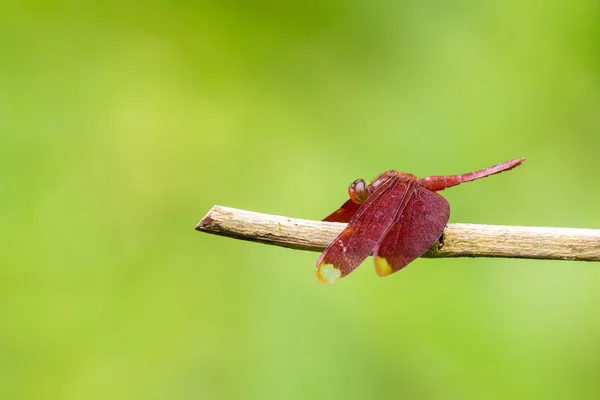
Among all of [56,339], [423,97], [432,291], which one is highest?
[423,97]

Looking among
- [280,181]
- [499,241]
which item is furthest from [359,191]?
[280,181]

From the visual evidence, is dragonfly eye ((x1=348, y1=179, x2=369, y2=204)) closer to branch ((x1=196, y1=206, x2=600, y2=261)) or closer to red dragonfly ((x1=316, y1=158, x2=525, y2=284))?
red dragonfly ((x1=316, y1=158, x2=525, y2=284))

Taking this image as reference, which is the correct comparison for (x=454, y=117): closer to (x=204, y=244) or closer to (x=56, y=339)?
(x=204, y=244)

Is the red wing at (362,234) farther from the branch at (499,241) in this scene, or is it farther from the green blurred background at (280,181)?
the green blurred background at (280,181)

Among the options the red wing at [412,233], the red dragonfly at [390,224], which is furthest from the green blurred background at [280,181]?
the red wing at [412,233]

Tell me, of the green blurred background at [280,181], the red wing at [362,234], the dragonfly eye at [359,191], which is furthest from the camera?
the green blurred background at [280,181]

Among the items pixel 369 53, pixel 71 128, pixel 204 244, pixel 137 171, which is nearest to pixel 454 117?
pixel 369 53
